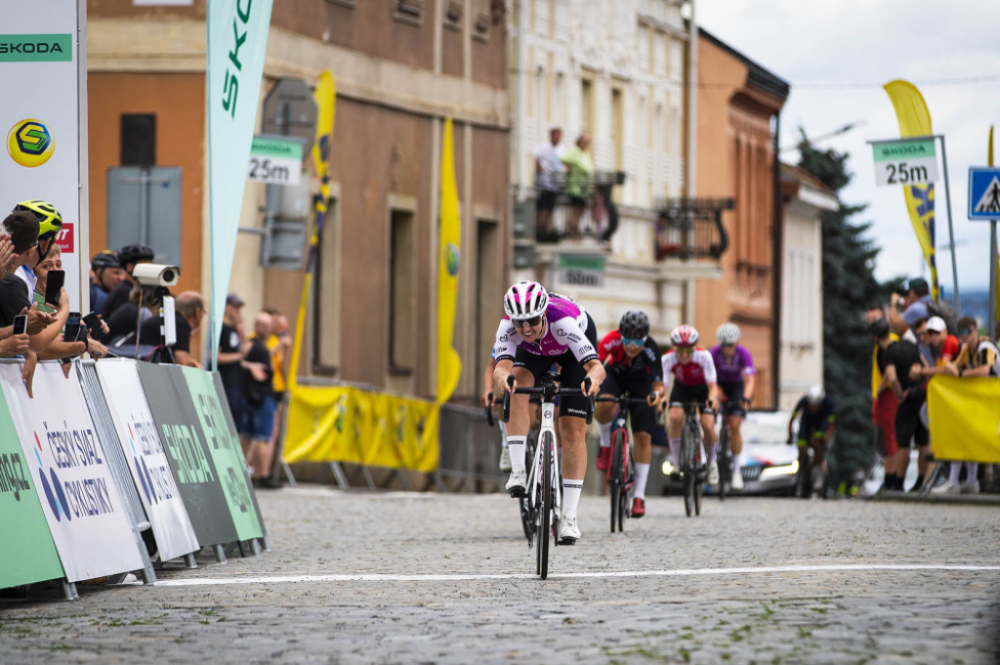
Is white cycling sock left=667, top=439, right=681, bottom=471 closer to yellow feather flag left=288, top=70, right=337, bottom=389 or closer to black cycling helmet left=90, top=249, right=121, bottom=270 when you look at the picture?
yellow feather flag left=288, top=70, right=337, bottom=389

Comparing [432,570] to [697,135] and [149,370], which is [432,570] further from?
[697,135]

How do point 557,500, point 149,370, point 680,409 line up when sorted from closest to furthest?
point 557,500 < point 149,370 < point 680,409

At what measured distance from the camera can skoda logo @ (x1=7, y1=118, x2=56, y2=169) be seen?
492 inches

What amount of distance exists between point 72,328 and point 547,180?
30093mm

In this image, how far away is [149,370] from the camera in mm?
12859

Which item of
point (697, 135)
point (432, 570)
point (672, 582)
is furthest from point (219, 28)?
point (697, 135)

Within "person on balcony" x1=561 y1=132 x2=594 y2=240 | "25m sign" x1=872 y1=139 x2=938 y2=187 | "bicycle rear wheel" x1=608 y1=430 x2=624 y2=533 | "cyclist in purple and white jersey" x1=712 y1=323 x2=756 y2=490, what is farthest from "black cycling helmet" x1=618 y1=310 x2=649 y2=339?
"person on balcony" x1=561 y1=132 x2=594 y2=240

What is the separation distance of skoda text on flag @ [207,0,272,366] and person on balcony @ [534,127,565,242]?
80.9ft

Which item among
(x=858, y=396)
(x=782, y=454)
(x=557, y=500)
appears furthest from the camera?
(x=858, y=396)

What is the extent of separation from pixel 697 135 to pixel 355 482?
23.3 m

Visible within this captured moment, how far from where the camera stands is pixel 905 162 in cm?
2555

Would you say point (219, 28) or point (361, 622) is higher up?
point (219, 28)

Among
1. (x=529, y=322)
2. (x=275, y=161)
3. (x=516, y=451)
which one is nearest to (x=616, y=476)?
(x=516, y=451)

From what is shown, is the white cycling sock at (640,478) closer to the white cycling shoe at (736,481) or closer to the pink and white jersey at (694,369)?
the pink and white jersey at (694,369)
